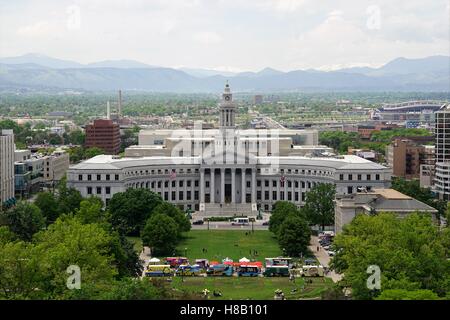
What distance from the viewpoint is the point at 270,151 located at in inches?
5059

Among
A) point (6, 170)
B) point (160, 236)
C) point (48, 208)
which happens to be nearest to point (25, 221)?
point (160, 236)

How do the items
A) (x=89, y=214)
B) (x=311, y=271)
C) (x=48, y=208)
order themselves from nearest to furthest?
(x=311, y=271), (x=89, y=214), (x=48, y=208)

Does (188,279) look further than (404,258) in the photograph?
Yes

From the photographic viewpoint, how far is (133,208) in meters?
87.6

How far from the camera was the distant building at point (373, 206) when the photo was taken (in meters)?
74.6

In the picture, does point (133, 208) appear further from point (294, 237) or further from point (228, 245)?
point (294, 237)

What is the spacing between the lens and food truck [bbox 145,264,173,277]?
212ft

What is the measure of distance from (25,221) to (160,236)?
34.7 ft

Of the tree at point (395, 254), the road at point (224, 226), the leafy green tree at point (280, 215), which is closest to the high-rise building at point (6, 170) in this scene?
the road at point (224, 226)

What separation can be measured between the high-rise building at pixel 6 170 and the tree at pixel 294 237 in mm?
36595

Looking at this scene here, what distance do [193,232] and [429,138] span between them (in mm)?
84397

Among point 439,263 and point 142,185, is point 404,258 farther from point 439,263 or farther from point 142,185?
point 142,185
